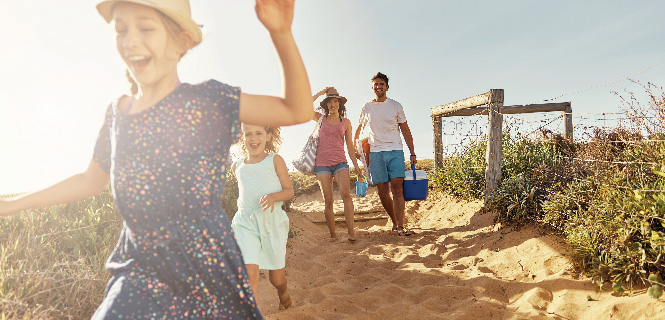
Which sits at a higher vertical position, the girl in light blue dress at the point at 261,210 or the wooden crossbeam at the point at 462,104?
the wooden crossbeam at the point at 462,104

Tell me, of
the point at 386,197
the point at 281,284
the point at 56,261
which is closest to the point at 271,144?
the point at 281,284

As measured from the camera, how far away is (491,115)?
6.89m

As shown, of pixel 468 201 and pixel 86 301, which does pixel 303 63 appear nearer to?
Answer: pixel 86 301

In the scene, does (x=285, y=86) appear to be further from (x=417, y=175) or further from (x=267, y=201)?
(x=417, y=175)

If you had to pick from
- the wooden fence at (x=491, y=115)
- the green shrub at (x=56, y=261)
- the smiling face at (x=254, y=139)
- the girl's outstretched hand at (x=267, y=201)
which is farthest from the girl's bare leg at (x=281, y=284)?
the wooden fence at (x=491, y=115)

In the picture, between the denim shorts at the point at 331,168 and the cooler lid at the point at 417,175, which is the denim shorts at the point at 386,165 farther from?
the denim shorts at the point at 331,168

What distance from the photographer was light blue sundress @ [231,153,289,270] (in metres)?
3.49

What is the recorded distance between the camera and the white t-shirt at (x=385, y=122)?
6.53 meters

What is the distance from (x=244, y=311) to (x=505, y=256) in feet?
14.3

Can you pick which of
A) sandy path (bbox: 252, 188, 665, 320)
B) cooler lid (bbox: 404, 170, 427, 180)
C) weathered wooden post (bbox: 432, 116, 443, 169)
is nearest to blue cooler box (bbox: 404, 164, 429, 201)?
cooler lid (bbox: 404, 170, 427, 180)

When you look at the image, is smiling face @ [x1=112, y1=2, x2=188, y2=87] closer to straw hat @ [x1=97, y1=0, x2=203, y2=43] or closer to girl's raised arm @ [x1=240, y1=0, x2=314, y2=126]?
straw hat @ [x1=97, y1=0, x2=203, y2=43]

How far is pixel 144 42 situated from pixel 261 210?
221 cm

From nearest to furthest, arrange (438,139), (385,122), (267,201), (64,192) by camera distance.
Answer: (64,192) → (267,201) → (385,122) → (438,139)

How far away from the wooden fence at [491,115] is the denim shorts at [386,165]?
4.69 feet
